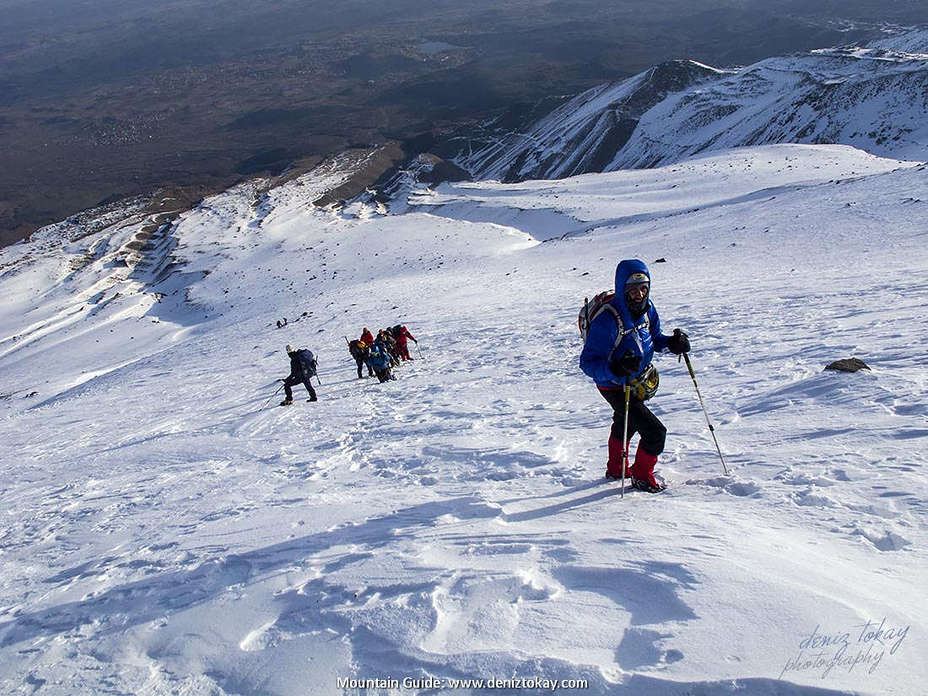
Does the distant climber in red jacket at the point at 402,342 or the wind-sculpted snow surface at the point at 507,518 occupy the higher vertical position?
the wind-sculpted snow surface at the point at 507,518

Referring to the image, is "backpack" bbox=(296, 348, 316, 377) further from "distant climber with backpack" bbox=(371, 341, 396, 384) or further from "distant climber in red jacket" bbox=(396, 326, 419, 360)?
"distant climber in red jacket" bbox=(396, 326, 419, 360)

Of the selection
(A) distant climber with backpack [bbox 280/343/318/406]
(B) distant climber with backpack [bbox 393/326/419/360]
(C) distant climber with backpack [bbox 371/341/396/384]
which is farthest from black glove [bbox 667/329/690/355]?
(B) distant climber with backpack [bbox 393/326/419/360]

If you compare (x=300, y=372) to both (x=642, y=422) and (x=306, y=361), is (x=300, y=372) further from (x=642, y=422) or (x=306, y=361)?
(x=642, y=422)

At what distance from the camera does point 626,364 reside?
5180mm

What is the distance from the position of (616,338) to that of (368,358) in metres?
10.1

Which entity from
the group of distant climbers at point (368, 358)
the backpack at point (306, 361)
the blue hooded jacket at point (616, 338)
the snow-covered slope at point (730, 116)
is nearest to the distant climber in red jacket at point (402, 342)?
the group of distant climbers at point (368, 358)

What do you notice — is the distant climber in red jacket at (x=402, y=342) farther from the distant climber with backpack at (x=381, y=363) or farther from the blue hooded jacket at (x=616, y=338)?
the blue hooded jacket at (x=616, y=338)

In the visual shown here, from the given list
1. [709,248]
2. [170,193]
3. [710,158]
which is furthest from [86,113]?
[709,248]

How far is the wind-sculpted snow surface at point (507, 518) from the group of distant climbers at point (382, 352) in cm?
48

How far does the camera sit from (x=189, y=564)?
16.9 feet

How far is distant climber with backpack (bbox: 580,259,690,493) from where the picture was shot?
16.9 ft

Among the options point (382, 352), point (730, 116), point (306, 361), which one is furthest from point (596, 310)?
point (730, 116)

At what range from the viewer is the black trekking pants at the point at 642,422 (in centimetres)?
539


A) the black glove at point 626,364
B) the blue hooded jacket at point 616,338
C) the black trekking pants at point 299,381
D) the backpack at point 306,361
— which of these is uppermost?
the blue hooded jacket at point 616,338
